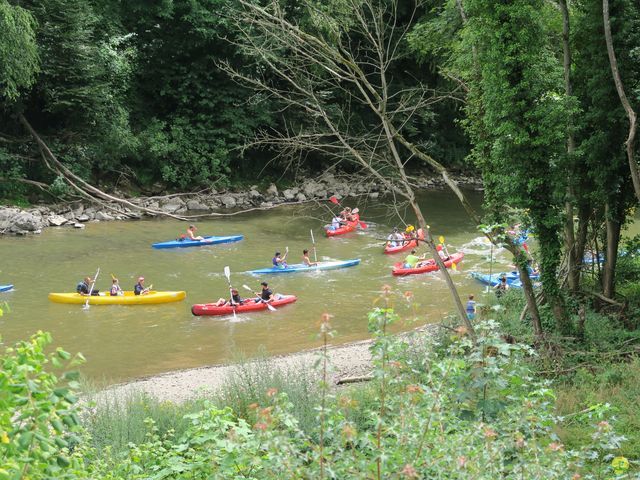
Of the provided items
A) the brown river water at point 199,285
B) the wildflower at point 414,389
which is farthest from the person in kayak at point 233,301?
the wildflower at point 414,389

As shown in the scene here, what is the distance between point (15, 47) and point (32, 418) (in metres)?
21.3

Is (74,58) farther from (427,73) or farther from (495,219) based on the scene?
(495,219)

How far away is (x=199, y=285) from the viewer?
1945cm

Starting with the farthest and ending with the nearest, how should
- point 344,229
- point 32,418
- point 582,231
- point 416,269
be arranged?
point 344,229 → point 416,269 → point 582,231 → point 32,418

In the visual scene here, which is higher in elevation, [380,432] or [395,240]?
[380,432]

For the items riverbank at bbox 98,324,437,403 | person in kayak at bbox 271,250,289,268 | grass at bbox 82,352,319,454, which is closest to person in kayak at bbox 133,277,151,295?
person in kayak at bbox 271,250,289,268

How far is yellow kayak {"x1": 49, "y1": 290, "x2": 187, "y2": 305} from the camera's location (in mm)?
17344

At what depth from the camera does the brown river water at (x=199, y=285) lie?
49.1 ft

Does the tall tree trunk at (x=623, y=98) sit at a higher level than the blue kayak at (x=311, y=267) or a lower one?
higher

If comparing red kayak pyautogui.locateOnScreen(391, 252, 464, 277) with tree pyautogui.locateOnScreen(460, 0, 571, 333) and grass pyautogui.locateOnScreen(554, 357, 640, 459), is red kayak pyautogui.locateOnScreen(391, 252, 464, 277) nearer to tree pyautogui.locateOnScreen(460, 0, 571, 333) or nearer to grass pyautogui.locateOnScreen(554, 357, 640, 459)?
tree pyautogui.locateOnScreen(460, 0, 571, 333)

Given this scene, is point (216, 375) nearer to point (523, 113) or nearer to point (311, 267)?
point (523, 113)

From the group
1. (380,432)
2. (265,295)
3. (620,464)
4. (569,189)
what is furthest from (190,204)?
(380,432)

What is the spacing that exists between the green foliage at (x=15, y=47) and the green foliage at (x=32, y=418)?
66.5 feet

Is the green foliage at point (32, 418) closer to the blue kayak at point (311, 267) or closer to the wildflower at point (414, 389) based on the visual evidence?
the wildflower at point (414, 389)
